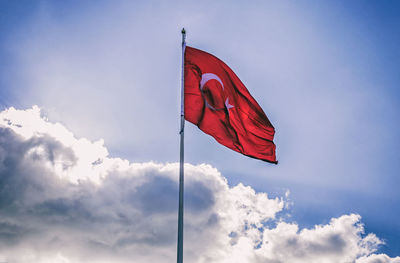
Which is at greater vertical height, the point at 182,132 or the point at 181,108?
the point at 181,108

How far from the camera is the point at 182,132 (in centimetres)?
1442

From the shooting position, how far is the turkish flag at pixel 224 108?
1591cm

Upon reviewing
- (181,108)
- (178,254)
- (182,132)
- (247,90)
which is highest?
(247,90)

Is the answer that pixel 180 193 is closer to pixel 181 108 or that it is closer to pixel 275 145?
pixel 181 108

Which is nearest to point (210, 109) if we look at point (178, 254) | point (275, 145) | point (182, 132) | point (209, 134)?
point (209, 134)

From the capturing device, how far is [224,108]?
55.0 ft

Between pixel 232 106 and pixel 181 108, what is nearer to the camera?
pixel 181 108

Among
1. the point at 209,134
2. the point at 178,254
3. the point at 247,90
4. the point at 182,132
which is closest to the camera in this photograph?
the point at 178,254

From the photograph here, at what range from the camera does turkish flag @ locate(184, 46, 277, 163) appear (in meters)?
15.9

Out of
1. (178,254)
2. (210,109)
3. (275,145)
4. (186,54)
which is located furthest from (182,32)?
(178,254)

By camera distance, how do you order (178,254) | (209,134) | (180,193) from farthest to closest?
(209,134) → (180,193) → (178,254)

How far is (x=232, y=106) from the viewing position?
1722 centimetres

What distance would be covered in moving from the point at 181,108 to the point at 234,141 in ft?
10.6

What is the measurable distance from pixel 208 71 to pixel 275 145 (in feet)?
17.6
